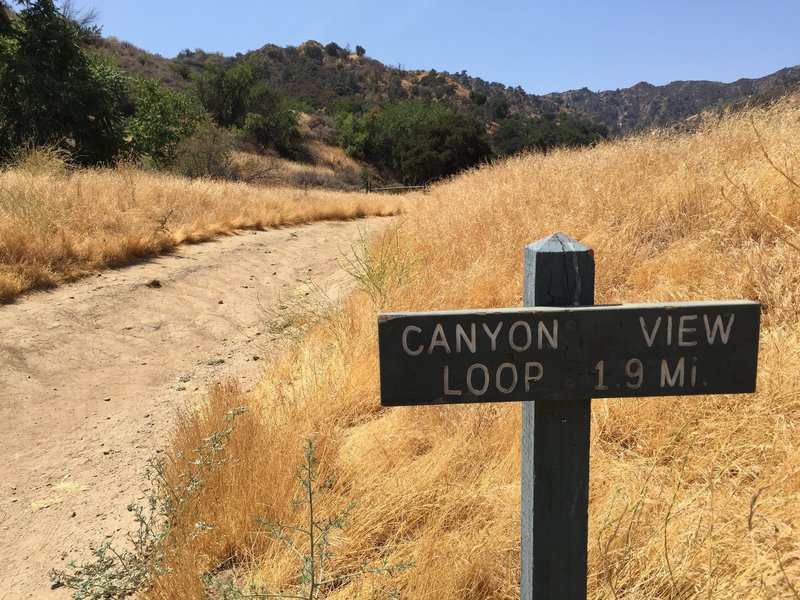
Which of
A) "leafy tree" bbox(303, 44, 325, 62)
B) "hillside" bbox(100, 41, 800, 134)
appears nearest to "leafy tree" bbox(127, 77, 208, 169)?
"hillside" bbox(100, 41, 800, 134)

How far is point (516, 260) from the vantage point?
4793 mm

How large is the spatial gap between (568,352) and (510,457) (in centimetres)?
144

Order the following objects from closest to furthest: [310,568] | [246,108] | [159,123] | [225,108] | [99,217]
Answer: [310,568] → [99,217] → [159,123] → [225,108] → [246,108]

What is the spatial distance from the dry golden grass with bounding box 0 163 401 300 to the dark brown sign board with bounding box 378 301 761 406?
6041 millimetres

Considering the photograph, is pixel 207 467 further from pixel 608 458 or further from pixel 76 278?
pixel 76 278

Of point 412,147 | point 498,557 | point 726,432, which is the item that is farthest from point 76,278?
point 412,147

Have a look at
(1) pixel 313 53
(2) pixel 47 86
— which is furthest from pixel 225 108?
(1) pixel 313 53

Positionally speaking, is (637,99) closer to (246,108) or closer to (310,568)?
(246,108)

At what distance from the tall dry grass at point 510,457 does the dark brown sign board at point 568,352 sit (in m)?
0.53

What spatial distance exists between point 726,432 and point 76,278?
22.5ft

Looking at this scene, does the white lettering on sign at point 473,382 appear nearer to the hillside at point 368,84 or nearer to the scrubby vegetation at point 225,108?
the scrubby vegetation at point 225,108

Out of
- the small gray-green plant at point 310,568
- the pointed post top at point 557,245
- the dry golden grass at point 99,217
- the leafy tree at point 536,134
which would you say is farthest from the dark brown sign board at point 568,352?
the leafy tree at point 536,134

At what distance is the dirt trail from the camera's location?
9.57 feet

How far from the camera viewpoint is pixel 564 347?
1296 millimetres
